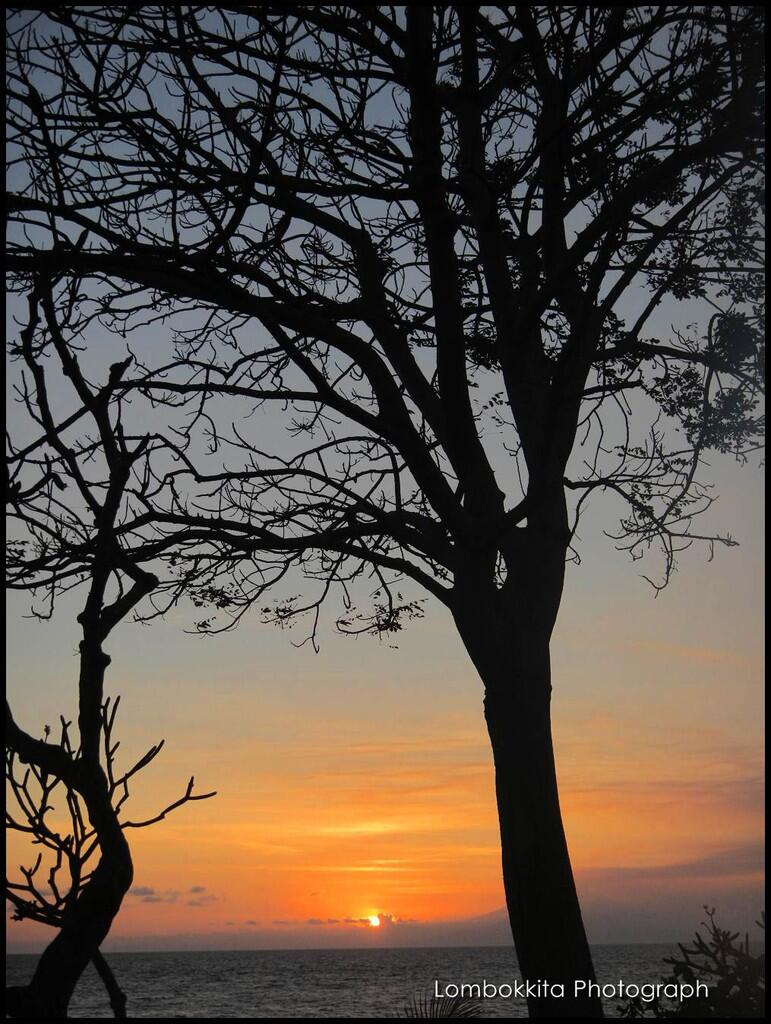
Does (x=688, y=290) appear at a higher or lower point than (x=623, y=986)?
higher

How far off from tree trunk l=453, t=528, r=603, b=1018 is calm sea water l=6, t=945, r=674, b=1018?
171 ft

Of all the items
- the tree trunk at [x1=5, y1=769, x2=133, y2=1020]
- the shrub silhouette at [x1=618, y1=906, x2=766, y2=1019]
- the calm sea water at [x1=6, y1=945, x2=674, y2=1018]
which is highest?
the tree trunk at [x1=5, y1=769, x2=133, y2=1020]

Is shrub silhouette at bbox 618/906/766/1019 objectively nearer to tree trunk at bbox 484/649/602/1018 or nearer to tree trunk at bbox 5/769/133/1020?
tree trunk at bbox 484/649/602/1018

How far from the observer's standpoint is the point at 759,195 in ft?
29.3

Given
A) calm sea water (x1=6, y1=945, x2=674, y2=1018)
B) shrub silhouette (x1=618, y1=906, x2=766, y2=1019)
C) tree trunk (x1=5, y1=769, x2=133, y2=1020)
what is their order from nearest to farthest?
tree trunk (x1=5, y1=769, x2=133, y2=1020), shrub silhouette (x1=618, y1=906, x2=766, y2=1019), calm sea water (x1=6, y1=945, x2=674, y2=1018)

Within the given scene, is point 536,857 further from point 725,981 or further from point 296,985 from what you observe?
point 296,985

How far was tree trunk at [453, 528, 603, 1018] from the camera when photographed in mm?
6934

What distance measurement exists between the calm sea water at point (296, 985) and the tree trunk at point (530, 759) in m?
52.1

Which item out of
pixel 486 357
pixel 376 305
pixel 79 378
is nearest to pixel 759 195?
pixel 486 357

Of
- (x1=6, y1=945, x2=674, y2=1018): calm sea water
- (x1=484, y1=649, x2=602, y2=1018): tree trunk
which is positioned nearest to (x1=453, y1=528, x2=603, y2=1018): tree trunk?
(x1=484, y1=649, x2=602, y2=1018): tree trunk

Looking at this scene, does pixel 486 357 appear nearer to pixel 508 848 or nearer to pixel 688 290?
pixel 688 290

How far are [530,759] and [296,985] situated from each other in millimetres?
99481

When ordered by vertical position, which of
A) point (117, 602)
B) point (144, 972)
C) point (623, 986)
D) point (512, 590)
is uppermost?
point (512, 590)

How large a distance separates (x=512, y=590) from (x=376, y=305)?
9.71ft
